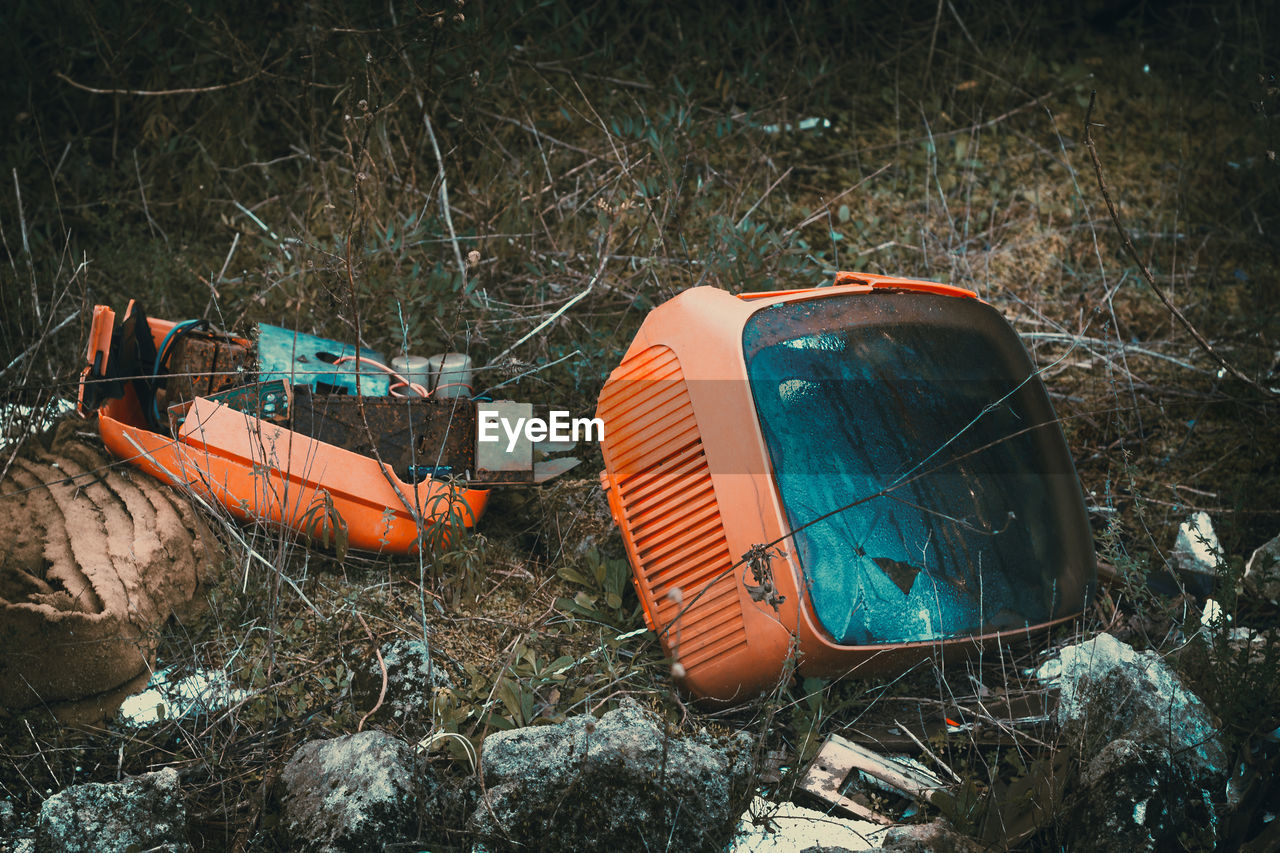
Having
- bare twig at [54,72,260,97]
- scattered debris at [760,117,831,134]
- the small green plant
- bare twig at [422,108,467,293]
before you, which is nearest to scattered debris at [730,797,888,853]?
the small green plant

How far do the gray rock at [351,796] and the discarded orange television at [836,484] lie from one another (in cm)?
67

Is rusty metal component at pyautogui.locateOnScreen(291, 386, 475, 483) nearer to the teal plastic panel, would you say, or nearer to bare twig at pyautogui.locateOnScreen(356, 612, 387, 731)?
the teal plastic panel

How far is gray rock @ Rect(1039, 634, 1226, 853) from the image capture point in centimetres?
195

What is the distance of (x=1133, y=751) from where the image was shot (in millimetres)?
1989

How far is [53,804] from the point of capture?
6.29 ft

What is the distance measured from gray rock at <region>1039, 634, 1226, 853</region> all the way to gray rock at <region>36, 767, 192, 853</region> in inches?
71.3

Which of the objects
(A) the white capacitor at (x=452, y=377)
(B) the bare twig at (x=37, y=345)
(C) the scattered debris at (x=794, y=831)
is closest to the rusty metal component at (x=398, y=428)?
(A) the white capacitor at (x=452, y=377)

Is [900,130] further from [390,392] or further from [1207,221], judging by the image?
[390,392]

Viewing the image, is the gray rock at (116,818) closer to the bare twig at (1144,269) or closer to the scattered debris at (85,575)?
the scattered debris at (85,575)

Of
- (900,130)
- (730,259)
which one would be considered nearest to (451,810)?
(730,259)

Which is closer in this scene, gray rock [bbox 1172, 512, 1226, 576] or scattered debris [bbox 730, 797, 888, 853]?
scattered debris [bbox 730, 797, 888, 853]

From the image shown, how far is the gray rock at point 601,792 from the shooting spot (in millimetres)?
1913

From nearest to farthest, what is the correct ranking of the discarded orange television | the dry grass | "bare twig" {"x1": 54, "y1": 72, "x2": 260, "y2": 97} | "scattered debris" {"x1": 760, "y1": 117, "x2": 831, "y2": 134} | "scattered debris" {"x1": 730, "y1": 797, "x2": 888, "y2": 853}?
"scattered debris" {"x1": 730, "y1": 797, "x2": 888, "y2": 853}, the discarded orange television, the dry grass, "bare twig" {"x1": 54, "y1": 72, "x2": 260, "y2": 97}, "scattered debris" {"x1": 760, "y1": 117, "x2": 831, "y2": 134}

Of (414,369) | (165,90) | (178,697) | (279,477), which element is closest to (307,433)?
(279,477)
